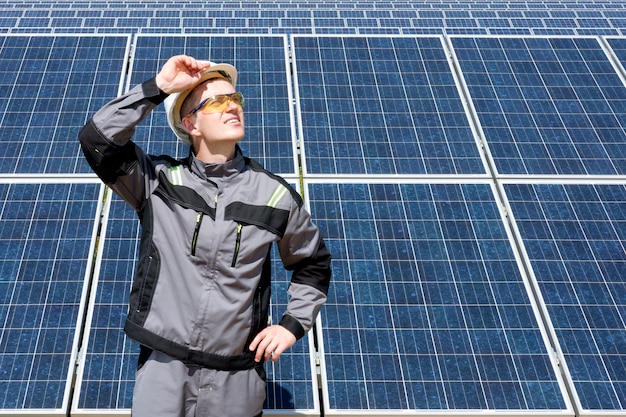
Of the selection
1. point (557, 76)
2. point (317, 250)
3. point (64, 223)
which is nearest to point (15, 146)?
point (64, 223)

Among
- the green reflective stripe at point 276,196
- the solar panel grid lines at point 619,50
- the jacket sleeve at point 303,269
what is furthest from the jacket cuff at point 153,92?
the solar panel grid lines at point 619,50

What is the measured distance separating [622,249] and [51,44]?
7.41 m

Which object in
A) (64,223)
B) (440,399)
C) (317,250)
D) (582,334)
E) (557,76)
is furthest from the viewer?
(557,76)

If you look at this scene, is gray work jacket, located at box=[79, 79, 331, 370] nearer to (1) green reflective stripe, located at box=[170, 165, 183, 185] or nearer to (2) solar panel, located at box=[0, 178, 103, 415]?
(1) green reflective stripe, located at box=[170, 165, 183, 185]

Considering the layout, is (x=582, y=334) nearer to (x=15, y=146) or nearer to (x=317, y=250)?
(x=317, y=250)

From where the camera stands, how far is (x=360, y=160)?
7.14 meters

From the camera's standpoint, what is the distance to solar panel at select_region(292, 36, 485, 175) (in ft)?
23.5

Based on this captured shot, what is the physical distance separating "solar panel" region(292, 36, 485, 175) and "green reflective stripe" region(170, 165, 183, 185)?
358cm

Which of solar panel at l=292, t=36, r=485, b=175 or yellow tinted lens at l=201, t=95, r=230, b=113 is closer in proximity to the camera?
yellow tinted lens at l=201, t=95, r=230, b=113

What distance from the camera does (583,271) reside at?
628 cm

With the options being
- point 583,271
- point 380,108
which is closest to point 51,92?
point 380,108

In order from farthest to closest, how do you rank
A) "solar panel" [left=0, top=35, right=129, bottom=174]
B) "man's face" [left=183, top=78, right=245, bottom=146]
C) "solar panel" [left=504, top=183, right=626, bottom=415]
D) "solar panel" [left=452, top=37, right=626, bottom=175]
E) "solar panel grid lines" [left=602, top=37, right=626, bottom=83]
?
"solar panel grid lines" [left=602, top=37, right=626, bottom=83] → "solar panel" [left=452, top=37, right=626, bottom=175] → "solar panel" [left=0, top=35, right=129, bottom=174] → "solar panel" [left=504, top=183, right=626, bottom=415] → "man's face" [left=183, top=78, right=245, bottom=146]

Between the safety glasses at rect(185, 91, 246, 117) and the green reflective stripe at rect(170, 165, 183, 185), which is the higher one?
the safety glasses at rect(185, 91, 246, 117)

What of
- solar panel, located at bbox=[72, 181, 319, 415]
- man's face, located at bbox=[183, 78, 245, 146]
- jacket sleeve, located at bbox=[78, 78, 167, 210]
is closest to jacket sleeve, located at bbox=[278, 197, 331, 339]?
man's face, located at bbox=[183, 78, 245, 146]
